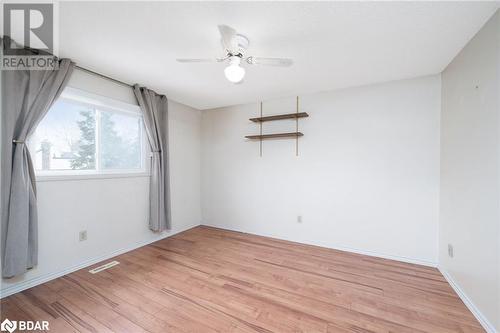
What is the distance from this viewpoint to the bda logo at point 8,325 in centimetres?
156

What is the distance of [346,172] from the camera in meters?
3.03

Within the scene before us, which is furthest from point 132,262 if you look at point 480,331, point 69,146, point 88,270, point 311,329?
point 480,331

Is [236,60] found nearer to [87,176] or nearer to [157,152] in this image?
[157,152]

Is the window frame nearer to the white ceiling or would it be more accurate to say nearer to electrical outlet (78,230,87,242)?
the white ceiling

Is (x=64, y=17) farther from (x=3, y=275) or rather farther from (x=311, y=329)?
(x=311, y=329)

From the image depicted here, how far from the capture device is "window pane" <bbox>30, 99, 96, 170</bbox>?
2.19 m

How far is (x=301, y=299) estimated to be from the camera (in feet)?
6.33

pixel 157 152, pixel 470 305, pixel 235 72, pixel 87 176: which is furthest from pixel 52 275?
pixel 470 305

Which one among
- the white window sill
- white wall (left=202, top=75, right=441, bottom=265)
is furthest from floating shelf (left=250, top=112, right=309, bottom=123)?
the white window sill

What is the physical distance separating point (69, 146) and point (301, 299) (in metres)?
2.97

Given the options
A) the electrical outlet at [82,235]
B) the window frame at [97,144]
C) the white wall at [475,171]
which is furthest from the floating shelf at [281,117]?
the electrical outlet at [82,235]

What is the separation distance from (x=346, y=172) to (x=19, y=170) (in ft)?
12.0

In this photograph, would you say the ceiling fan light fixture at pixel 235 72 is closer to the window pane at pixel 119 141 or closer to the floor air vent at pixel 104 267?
the window pane at pixel 119 141

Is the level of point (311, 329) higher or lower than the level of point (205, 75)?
lower
